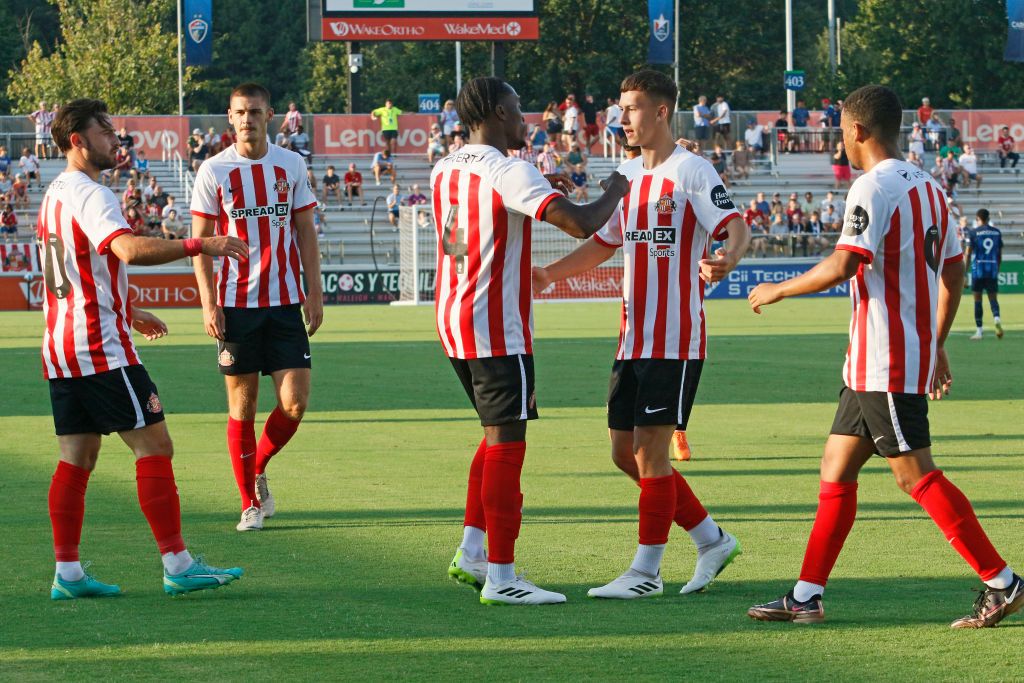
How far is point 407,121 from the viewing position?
1746 inches

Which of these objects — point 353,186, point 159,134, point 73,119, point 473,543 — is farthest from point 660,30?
point 73,119

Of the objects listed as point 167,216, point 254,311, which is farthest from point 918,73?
point 254,311

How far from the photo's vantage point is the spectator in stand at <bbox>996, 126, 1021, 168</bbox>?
46.5 meters

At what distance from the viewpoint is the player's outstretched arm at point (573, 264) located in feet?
22.5

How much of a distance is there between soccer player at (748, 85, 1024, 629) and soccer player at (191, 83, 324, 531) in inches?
129

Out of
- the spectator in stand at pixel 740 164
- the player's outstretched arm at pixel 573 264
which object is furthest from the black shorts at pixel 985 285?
the spectator in stand at pixel 740 164

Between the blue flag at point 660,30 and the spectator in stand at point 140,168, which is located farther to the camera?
the blue flag at point 660,30

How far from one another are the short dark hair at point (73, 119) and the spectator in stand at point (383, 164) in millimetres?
35986

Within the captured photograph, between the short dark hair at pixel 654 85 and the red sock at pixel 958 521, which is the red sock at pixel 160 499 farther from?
the red sock at pixel 958 521

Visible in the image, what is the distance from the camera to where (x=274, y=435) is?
28.4 feet

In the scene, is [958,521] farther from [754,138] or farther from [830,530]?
[754,138]

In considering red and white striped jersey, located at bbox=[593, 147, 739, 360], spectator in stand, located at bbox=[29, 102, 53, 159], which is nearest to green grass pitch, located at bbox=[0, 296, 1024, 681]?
red and white striped jersey, located at bbox=[593, 147, 739, 360]

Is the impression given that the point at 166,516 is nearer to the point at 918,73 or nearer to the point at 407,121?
the point at 407,121

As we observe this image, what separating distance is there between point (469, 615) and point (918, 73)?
2521 inches
